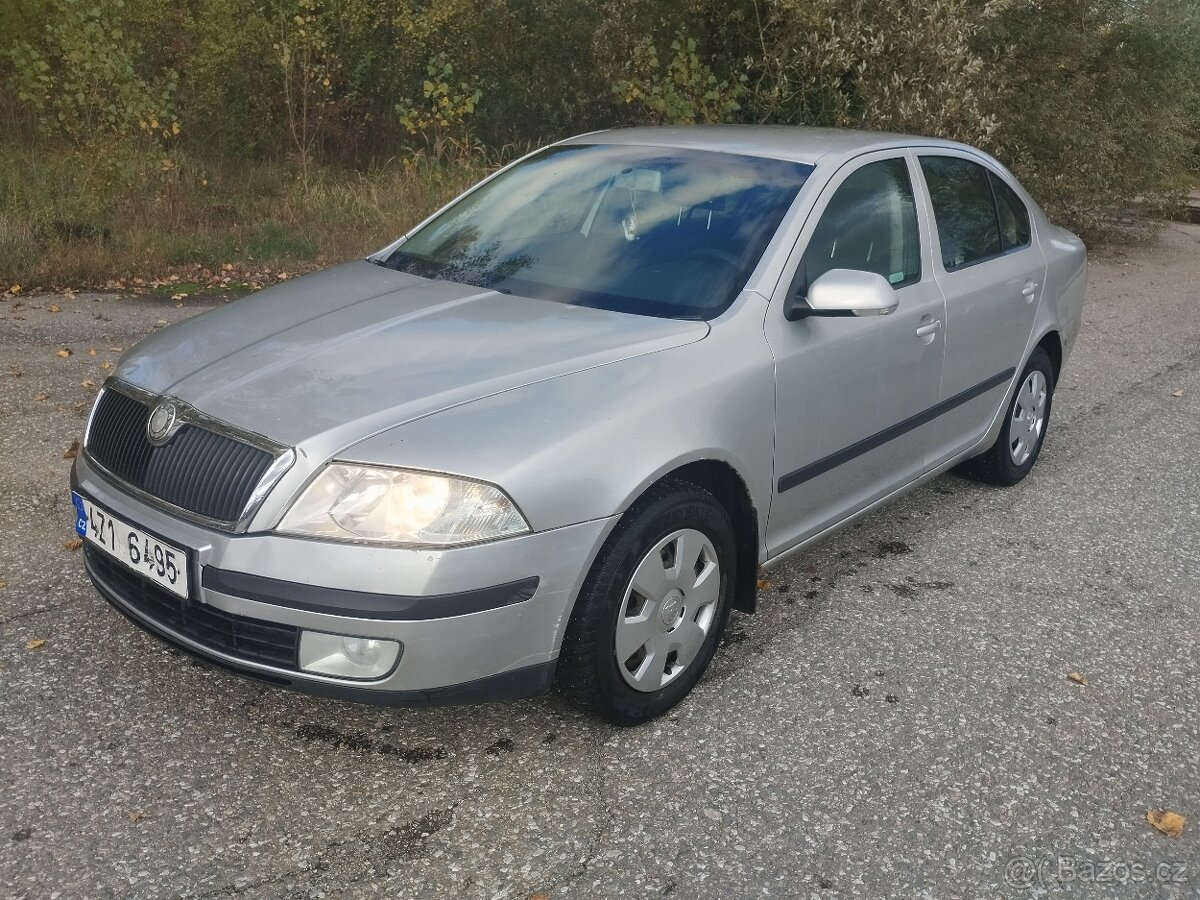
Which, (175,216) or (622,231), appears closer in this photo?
(622,231)

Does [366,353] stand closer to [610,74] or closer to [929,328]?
[929,328]

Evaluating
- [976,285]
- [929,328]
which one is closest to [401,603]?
[929,328]

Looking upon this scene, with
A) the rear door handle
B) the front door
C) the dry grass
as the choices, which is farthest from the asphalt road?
the dry grass

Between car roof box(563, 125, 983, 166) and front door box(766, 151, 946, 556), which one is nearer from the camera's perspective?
front door box(766, 151, 946, 556)

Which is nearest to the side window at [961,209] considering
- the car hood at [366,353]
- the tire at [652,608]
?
the car hood at [366,353]

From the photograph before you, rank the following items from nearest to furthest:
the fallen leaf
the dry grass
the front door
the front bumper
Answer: the front bumper < the fallen leaf < the front door < the dry grass

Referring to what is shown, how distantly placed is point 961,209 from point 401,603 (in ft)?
9.97

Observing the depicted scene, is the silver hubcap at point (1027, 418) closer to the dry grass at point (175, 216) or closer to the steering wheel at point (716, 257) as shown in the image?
the steering wheel at point (716, 257)

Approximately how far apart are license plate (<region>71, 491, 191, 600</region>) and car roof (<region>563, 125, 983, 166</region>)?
2.31 meters

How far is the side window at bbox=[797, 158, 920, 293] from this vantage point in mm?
3695

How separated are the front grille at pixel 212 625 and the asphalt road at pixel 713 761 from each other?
367 millimetres

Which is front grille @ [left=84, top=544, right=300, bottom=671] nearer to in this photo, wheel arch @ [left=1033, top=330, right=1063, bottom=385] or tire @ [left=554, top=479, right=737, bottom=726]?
tire @ [left=554, top=479, right=737, bottom=726]

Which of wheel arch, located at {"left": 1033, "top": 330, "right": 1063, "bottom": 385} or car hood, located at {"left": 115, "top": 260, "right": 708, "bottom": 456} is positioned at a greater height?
car hood, located at {"left": 115, "top": 260, "right": 708, "bottom": 456}

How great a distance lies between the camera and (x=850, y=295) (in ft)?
11.0
